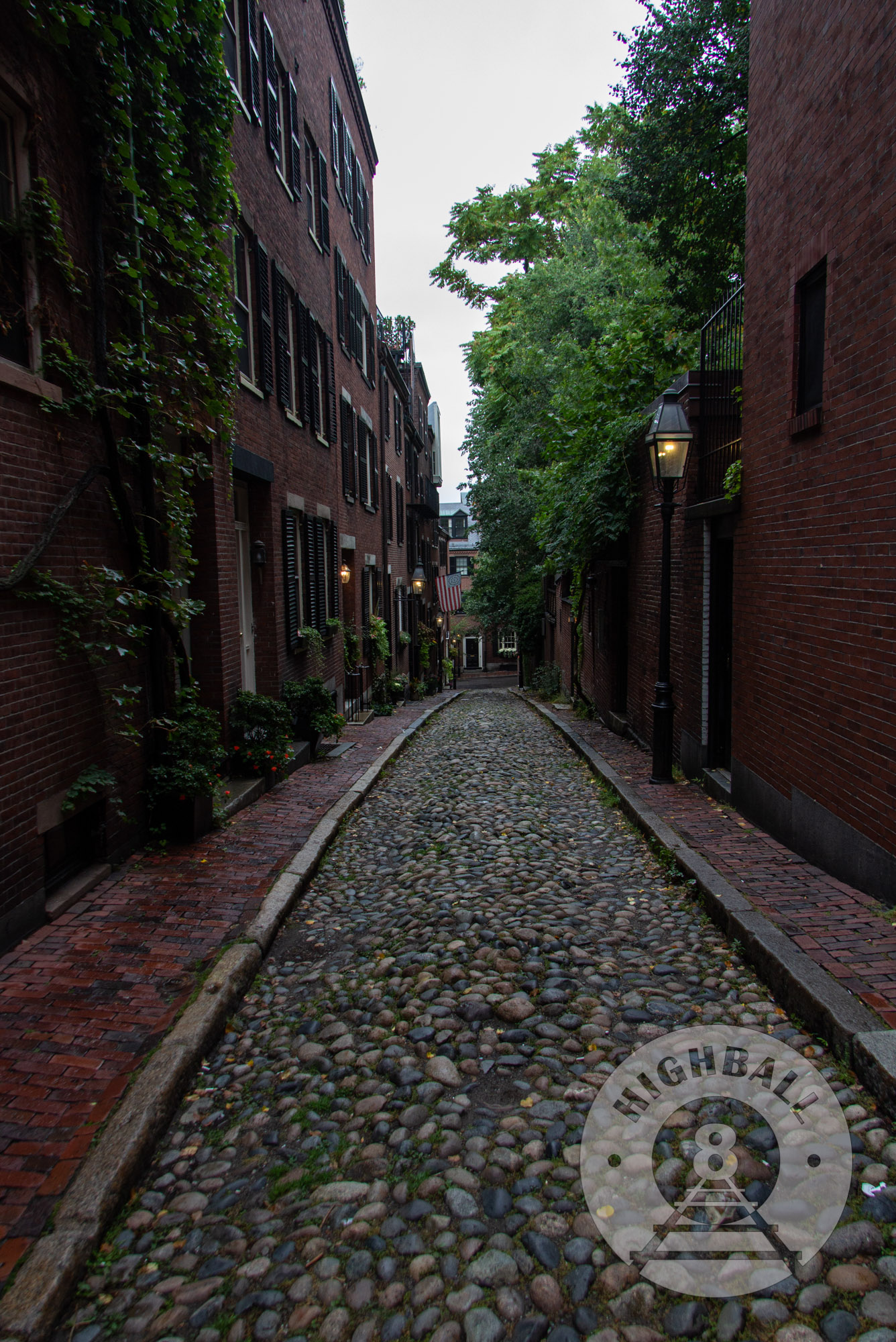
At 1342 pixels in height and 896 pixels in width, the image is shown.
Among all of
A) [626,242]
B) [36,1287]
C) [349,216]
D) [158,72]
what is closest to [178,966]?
[36,1287]

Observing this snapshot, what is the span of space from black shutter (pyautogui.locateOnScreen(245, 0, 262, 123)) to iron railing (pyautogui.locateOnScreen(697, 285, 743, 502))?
6.19 m

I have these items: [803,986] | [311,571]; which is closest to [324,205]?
[311,571]

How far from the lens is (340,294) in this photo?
51.9 feet

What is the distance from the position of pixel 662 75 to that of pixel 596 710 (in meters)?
12.2

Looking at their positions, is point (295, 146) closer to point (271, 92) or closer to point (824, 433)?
point (271, 92)

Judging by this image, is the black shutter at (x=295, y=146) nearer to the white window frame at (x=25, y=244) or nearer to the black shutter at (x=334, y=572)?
the black shutter at (x=334, y=572)

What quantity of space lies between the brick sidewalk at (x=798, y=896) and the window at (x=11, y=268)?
18.4 ft

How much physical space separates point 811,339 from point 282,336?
290 inches

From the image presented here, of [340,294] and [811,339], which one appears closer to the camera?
[811,339]

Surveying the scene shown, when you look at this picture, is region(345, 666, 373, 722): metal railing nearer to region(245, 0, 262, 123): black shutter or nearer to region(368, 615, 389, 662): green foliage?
region(368, 615, 389, 662): green foliage

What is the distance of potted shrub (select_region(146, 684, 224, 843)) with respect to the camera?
6172 millimetres

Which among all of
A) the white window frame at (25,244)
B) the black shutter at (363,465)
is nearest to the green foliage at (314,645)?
the black shutter at (363,465)

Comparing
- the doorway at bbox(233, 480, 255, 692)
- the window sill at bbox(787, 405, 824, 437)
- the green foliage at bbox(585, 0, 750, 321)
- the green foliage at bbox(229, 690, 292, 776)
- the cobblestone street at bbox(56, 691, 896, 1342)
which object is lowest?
the cobblestone street at bbox(56, 691, 896, 1342)

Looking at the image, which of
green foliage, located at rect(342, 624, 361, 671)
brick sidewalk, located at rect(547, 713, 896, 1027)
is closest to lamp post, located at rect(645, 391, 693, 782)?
brick sidewalk, located at rect(547, 713, 896, 1027)
